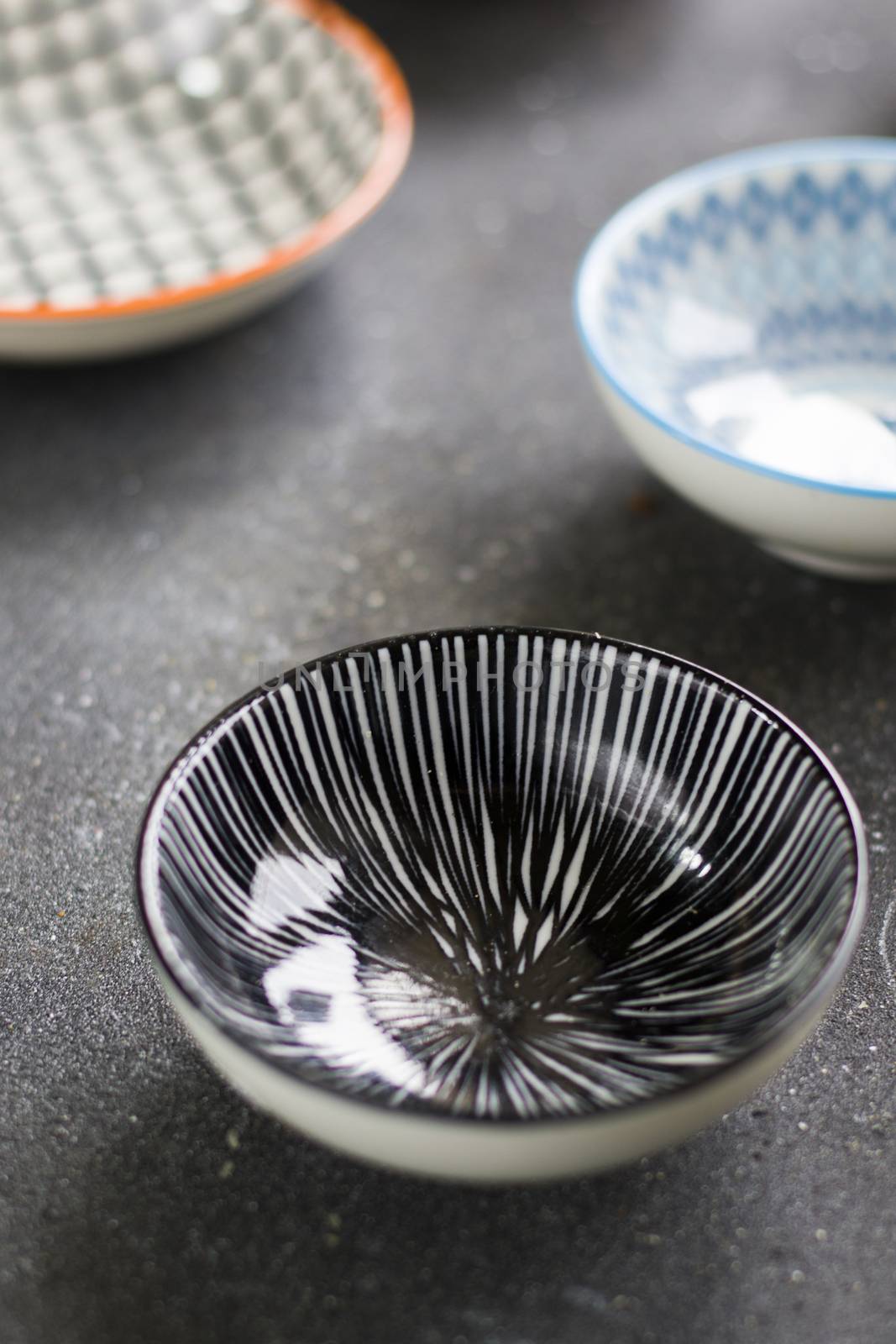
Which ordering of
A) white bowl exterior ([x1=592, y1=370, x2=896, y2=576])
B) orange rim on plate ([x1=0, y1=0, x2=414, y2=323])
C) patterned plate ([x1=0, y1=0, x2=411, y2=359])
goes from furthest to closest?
patterned plate ([x1=0, y1=0, x2=411, y2=359]), orange rim on plate ([x1=0, y1=0, x2=414, y2=323]), white bowl exterior ([x1=592, y1=370, x2=896, y2=576])

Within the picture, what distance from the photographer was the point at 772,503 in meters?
0.65

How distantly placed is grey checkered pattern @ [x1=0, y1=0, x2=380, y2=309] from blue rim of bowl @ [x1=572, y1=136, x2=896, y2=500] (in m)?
0.24

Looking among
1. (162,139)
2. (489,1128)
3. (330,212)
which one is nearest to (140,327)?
(330,212)

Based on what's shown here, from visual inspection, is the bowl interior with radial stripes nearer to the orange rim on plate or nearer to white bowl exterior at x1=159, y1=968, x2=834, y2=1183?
white bowl exterior at x1=159, y1=968, x2=834, y2=1183

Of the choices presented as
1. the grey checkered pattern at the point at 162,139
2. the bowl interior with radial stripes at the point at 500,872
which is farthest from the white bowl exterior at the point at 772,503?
the grey checkered pattern at the point at 162,139

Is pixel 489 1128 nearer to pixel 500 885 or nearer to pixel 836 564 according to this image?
pixel 500 885

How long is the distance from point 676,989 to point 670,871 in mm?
57

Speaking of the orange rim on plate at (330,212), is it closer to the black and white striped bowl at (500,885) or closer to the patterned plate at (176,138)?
the patterned plate at (176,138)

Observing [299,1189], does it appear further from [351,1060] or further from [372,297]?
[372,297]

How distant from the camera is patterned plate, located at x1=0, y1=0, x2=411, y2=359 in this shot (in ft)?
3.17

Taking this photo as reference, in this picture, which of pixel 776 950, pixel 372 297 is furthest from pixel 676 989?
pixel 372 297

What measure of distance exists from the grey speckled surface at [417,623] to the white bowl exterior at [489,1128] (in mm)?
78

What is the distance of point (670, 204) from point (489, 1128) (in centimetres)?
61

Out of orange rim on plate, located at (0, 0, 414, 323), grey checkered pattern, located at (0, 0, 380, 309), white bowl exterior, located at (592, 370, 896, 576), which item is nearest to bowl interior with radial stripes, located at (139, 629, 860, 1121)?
→ white bowl exterior, located at (592, 370, 896, 576)
